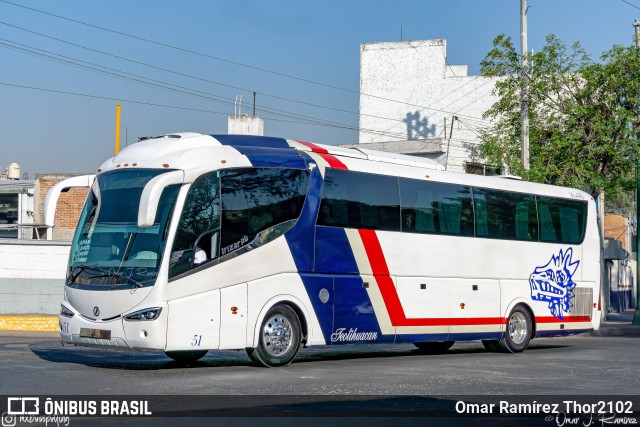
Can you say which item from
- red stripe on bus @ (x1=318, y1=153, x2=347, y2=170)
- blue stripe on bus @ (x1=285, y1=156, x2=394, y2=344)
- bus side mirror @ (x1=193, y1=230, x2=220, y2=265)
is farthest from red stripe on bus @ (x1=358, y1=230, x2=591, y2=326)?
bus side mirror @ (x1=193, y1=230, x2=220, y2=265)

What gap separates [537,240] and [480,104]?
97.5 ft

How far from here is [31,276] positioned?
32812 millimetres

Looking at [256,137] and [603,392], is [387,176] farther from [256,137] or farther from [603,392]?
[603,392]

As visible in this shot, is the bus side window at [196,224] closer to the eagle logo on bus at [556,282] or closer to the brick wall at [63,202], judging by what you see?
the eagle logo on bus at [556,282]

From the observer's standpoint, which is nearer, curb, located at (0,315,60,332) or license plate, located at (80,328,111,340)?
license plate, located at (80,328,111,340)

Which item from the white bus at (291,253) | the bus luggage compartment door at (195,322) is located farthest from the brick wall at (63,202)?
the bus luggage compartment door at (195,322)

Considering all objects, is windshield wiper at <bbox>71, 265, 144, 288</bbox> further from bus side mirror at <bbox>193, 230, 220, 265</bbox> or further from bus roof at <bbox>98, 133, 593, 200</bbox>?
bus roof at <bbox>98, 133, 593, 200</bbox>

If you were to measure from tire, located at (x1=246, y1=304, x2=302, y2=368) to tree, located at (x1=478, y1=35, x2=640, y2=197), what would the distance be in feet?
55.3

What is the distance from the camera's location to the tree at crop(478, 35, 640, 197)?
32125 mm

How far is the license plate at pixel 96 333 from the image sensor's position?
48.0ft

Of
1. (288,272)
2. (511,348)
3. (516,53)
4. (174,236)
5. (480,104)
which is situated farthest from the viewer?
(480,104)

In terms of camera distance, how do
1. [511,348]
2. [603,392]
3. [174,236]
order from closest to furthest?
[603,392] < [174,236] < [511,348]

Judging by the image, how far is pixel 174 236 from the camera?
14.6 meters

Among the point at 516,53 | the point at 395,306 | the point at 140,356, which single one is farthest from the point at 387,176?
the point at 516,53
